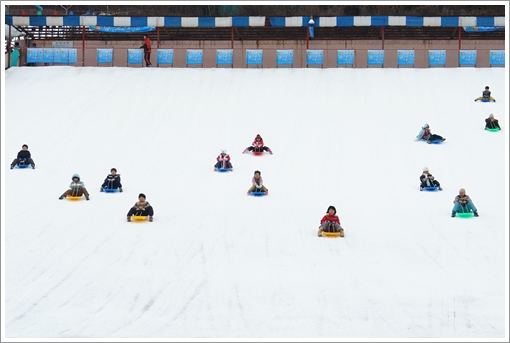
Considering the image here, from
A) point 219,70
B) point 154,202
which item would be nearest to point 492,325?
point 154,202

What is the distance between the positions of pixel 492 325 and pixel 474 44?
31.5 meters

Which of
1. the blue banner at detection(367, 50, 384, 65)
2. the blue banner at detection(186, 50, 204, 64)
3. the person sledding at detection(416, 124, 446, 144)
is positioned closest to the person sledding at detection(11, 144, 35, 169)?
the person sledding at detection(416, 124, 446, 144)

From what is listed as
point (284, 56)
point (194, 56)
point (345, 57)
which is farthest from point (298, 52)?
point (194, 56)

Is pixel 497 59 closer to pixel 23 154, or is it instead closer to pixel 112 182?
pixel 112 182

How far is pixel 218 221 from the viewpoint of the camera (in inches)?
714

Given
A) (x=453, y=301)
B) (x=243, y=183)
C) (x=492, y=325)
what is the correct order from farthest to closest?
(x=243, y=183)
(x=453, y=301)
(x=492, y=325)

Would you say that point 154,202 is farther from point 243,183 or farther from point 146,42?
point 146,42

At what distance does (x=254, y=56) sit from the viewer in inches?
1490

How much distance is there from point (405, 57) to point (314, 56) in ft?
13.2

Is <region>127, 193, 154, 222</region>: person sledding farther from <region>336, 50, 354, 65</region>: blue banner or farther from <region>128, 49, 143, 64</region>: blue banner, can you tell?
<region>336, 50, 354, 65</region>: blue banner

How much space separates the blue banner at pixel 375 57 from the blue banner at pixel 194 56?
7.42m

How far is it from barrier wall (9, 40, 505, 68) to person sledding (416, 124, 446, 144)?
11.5 m

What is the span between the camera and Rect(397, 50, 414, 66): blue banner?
122 ft

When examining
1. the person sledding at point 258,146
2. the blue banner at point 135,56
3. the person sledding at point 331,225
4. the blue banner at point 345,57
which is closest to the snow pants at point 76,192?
Result: the person sledding at point 331,225
